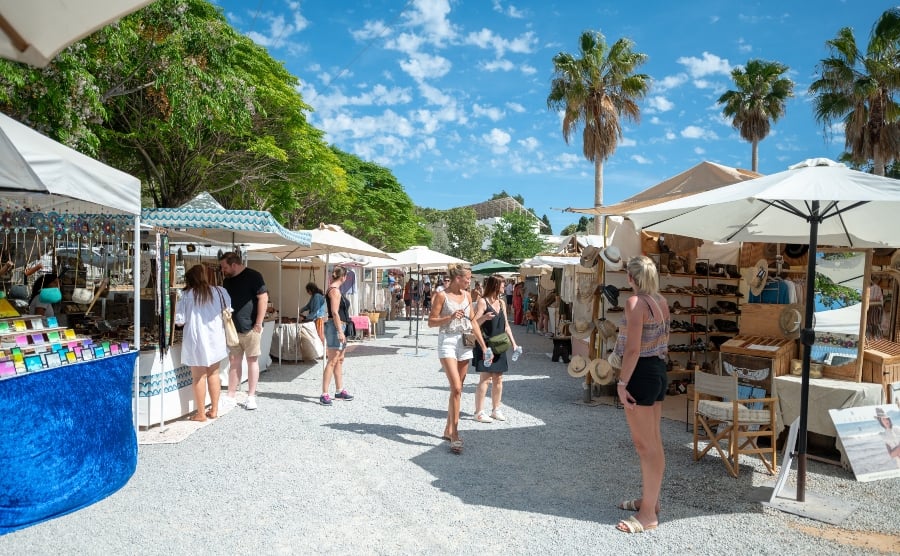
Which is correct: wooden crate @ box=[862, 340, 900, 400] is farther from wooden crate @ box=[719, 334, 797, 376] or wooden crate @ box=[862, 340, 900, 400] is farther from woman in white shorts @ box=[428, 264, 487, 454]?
woman in white shorts @ box=[428, 264, 487, 454]

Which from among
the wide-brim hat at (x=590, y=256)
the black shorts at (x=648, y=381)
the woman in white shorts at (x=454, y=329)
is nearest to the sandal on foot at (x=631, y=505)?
the black shorts at (x=648, y=381)

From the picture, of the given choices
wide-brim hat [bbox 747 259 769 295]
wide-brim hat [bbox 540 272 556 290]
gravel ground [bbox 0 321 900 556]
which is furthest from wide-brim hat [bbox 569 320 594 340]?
wide-brim hat [bbox 540 272 556 290]

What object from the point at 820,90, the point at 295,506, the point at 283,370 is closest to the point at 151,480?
the point at 295,506

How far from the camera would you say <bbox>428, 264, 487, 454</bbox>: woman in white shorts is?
5.09 meters

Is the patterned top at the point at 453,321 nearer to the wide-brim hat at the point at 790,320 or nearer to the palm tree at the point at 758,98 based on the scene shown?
the wide-brim hat at the point at 790,320

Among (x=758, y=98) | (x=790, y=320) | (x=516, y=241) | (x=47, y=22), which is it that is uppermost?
(x=758, y=98)

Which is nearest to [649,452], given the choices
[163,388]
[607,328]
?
[607,328]

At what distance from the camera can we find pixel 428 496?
4.14 metres

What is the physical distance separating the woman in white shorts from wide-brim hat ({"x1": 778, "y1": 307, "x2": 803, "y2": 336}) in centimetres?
323

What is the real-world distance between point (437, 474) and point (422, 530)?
3.43 feet

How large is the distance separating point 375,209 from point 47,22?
88.2 feet

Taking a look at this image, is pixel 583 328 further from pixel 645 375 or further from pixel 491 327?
pixel 645 375

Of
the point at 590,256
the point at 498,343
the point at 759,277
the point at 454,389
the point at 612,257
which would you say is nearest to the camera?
the point at 454,389

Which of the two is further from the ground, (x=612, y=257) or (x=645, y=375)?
(x=612, y=257)
